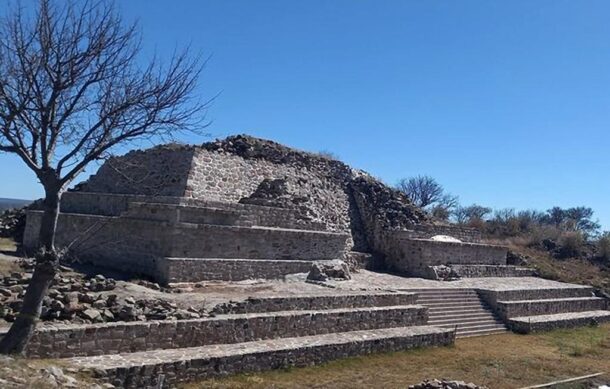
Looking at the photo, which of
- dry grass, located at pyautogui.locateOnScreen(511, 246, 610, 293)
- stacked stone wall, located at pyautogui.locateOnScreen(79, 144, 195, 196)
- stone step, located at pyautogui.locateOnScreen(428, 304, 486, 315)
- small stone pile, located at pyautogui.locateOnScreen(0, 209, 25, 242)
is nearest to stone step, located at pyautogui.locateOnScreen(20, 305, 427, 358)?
stone step, located at pyautogui.locateOnScreen(428, 304, 486, 315)

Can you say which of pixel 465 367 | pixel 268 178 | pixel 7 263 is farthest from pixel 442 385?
pixel 268 178

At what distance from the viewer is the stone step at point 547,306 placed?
1764 cm

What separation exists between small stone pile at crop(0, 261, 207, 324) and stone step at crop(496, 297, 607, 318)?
1115cm

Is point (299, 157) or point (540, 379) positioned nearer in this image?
point (540, 379)

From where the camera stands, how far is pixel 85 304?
9195 millimetres

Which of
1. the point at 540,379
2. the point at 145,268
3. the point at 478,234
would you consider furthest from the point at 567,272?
the point at 145,268

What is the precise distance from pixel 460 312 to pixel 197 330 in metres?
9.47

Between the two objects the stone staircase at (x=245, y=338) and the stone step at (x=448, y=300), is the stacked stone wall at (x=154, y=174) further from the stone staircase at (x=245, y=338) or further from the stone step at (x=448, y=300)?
the stone step at (x=448, y=300)

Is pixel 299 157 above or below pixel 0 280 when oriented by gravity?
above

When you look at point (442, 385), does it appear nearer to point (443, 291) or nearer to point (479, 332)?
point (479, 332)

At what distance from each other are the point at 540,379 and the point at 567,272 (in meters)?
18.5

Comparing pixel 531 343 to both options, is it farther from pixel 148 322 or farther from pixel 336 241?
pixel 148 322

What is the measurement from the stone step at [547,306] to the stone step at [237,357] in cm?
570

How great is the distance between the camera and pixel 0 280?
1028cm
